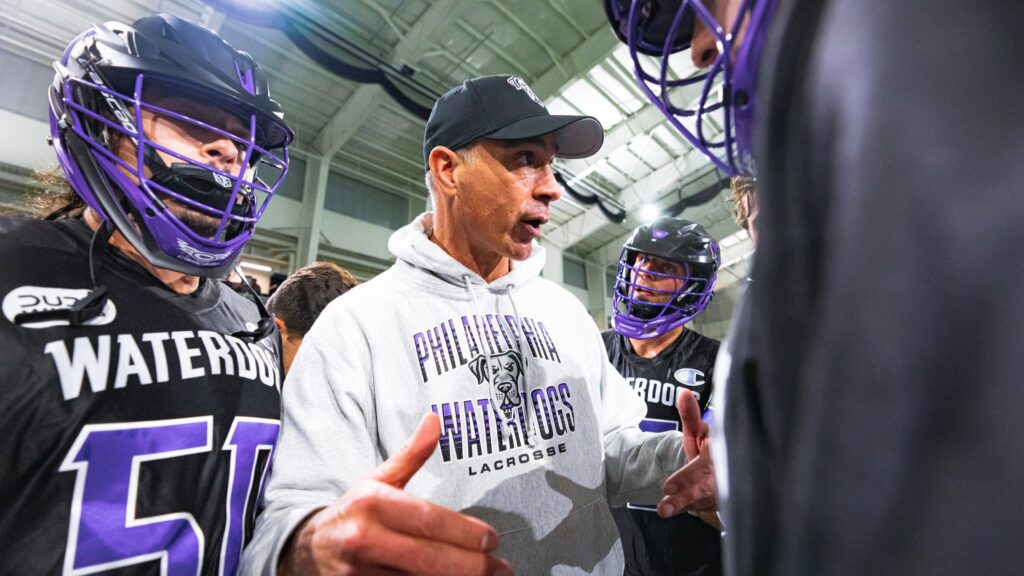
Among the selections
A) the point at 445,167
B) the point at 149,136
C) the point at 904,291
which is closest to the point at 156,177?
the point at 149,136

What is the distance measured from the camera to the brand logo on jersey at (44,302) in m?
0.88

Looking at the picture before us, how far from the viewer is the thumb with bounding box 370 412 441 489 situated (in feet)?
2.30

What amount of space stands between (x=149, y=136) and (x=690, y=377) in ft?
8.57

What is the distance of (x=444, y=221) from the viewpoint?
62.7 inches

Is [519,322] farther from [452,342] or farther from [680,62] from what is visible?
[680,62]

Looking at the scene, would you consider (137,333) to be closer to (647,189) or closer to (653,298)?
(653,298)

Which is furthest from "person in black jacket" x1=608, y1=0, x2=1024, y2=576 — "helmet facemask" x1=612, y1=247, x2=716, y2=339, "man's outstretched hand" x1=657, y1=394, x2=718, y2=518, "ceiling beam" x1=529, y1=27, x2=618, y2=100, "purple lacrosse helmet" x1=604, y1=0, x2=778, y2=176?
"ceiling beam" x1=529, y1=27, x2=618, y2=100

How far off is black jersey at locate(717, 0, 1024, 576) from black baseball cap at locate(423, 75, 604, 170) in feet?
3.95

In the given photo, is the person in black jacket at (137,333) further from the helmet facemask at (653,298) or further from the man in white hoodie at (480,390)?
the helmet facemask at (653,298)

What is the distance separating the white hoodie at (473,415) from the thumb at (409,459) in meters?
0.33

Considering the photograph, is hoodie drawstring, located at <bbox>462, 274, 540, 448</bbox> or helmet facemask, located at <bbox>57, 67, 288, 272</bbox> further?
hoodie drawstring, located at <bbox>462, 274, 540, 448</bbox>

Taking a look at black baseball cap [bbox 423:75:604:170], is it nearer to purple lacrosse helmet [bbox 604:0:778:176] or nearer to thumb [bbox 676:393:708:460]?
purple lacrosse helmet [bbox 604:0:778:176]

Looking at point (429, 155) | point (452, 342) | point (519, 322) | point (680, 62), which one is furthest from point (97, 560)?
point (680, 62)

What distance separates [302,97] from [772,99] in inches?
398
